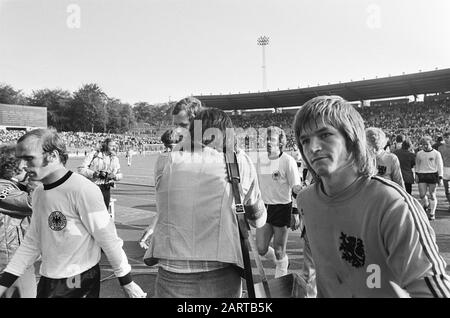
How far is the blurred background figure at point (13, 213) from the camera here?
2342mm

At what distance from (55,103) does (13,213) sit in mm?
85288

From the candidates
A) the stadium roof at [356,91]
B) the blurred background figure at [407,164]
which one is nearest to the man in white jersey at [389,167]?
the blurred background figure at [407,164]

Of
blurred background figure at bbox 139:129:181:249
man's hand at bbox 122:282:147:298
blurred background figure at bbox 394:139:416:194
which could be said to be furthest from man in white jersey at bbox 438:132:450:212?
man's hand at bbox 122:282:147:298

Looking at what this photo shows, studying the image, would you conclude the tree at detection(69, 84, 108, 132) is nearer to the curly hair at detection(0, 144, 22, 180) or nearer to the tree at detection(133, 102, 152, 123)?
the tree at detection(133, 102, 152, 123)

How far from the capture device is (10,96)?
74250 millimetres

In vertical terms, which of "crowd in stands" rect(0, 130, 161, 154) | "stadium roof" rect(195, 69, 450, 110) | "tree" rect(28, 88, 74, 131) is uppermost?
"tree" rect(28, 88, 74, 131)

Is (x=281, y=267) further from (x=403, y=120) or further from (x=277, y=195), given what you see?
(x=403, y=120)

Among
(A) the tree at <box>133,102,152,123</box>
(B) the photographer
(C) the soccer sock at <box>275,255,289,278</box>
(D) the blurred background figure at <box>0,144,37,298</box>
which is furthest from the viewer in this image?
(A) the tree at <box>133,102,152,123</box>

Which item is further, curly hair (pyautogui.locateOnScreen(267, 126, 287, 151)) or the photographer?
the photographer

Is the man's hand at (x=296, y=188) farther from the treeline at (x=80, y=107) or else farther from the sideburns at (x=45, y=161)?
the treeline at (x=80, y=107)

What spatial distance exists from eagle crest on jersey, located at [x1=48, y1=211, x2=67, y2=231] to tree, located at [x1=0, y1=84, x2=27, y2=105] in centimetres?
8527

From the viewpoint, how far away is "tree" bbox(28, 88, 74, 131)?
2965 inches

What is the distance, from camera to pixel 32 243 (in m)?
2.15

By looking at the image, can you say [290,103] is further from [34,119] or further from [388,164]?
[388,164]
